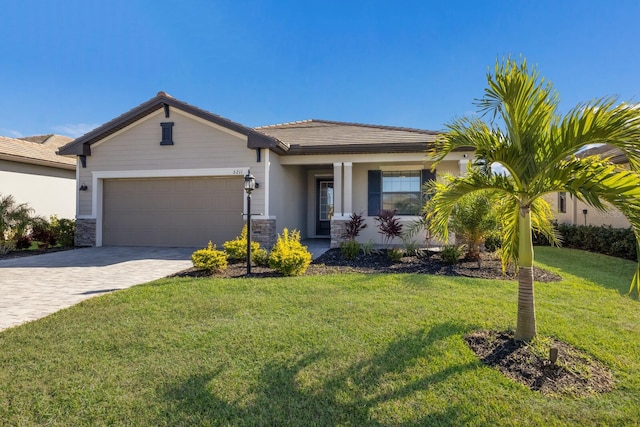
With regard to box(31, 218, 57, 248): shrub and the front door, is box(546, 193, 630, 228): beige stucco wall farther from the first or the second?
box(31, 218, 57, 248): shrub

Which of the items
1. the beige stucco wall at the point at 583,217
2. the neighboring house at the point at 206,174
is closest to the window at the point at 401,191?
the neighboring house at the point at 206,174

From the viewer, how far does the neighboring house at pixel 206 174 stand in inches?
424

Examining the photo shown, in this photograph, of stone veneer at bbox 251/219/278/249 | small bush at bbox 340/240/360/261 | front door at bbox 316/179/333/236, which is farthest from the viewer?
front door at bbox 316/179/333/236

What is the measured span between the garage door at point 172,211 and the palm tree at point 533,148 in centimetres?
820

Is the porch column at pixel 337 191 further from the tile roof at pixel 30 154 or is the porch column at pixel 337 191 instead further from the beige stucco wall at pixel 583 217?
the tile roof at pixel 30 154

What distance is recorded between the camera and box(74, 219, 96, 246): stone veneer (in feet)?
38.1

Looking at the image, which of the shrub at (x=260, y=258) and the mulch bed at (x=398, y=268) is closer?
the mulch bed at (x=398, y=268)

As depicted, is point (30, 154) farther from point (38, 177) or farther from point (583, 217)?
point (583, 217)

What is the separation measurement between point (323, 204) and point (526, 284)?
36.4 ft

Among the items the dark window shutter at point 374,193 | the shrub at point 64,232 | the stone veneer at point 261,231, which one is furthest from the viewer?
the dark window shutter at point 374,193

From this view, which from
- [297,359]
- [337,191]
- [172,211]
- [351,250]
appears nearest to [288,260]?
[351,250]

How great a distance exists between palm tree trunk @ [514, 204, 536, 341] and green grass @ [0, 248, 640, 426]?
551 millimetres

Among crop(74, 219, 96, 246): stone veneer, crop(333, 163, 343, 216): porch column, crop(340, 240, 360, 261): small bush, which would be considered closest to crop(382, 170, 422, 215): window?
crop(333, 163, 343, 216): porch column

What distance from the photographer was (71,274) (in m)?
7.37
